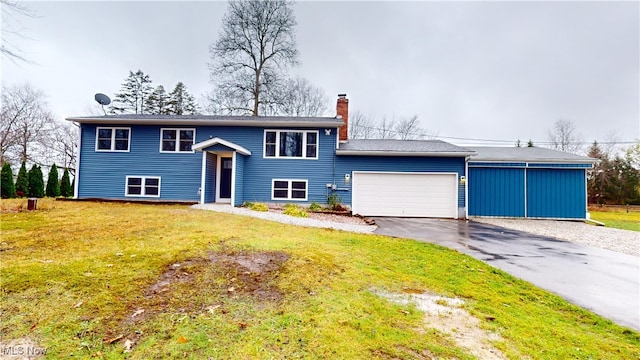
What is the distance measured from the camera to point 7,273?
11.6ft

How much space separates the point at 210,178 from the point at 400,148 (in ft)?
30.0

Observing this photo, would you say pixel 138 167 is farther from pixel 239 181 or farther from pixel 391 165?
pixel 391 165

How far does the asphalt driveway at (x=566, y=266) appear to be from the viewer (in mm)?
3803

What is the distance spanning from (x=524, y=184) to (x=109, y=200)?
19.7 meters

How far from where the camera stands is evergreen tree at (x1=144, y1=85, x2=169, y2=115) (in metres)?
28.0

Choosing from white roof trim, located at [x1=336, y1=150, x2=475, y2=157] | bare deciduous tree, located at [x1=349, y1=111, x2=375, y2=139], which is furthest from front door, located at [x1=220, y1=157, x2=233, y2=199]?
bare deciduous tree, located at [x1=349, y1=111, x2=375, y2=139]

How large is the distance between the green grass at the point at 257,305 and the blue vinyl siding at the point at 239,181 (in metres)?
7.21

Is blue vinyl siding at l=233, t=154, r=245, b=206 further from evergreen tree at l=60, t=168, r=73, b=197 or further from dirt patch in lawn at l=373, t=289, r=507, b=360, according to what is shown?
evergreen tree at l=60, t=168, r=73, b=197

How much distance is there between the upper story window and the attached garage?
307 inches

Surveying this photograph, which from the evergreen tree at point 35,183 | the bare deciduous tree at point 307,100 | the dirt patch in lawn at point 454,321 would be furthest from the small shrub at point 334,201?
the evergreen tree at point 35,183

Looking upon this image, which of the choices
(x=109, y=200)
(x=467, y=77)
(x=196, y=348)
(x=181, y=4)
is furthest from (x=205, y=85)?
(x=196, y=348)

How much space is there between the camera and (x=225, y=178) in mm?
13898

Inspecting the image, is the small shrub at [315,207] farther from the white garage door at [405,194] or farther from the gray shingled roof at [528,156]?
the gray shingled roof at [528,156]

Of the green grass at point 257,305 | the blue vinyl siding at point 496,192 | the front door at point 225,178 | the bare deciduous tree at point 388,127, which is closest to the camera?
the green grass at point 257,305
